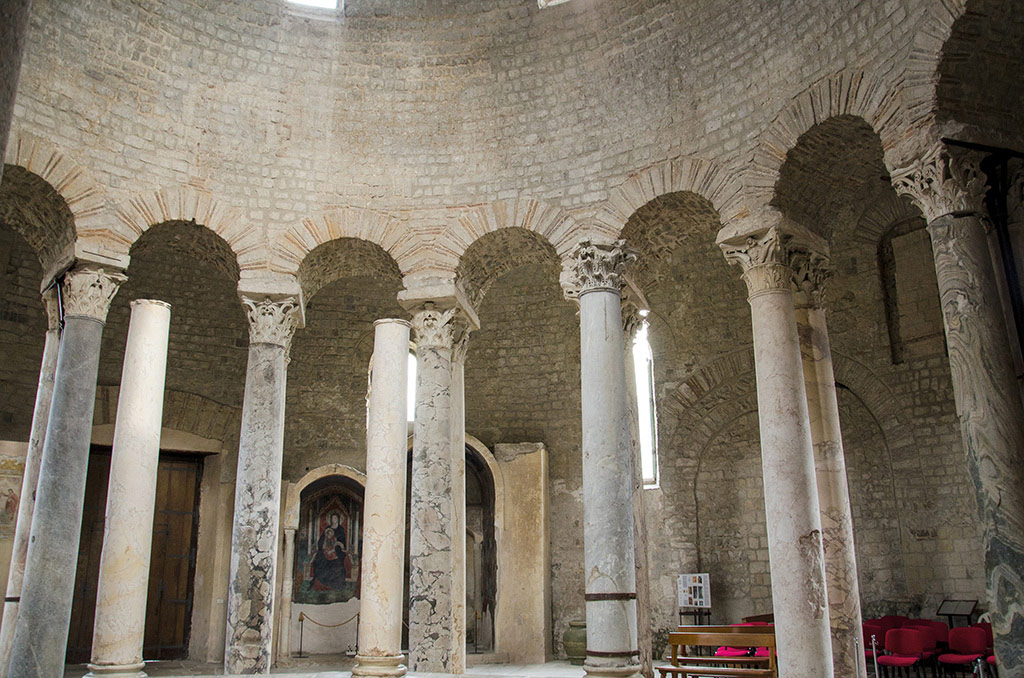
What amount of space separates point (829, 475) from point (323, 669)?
728cm

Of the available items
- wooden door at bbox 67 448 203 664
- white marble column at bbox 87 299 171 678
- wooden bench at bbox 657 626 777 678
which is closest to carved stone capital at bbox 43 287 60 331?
white marble column at bbox 87 299 171 678

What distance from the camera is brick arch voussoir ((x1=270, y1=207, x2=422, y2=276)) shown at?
10.3 meters

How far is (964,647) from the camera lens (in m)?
9.22

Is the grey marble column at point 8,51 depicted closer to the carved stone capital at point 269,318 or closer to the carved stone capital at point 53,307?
the carved stone capital at point 269,318

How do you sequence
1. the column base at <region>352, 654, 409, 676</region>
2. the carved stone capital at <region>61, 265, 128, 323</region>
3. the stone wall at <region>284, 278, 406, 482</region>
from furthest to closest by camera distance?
the stone wall at <region>284, 278, 406, 482</region> → the carved stone capital at <region>61, 265, 128, 323</region> → the column base at <region>352, 654, 409, 676</region>

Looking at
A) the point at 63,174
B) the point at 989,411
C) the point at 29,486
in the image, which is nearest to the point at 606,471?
the point at 989,411

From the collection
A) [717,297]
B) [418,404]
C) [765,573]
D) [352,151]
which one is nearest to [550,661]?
[765,573]

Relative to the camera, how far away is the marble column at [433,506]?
29.9ft

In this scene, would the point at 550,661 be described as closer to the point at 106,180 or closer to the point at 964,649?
the point at 964,649

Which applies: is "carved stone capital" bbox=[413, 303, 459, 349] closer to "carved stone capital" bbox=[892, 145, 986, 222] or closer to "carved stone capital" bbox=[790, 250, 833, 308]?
"carved stone capital" bbox=[790, 250, 833, 308]

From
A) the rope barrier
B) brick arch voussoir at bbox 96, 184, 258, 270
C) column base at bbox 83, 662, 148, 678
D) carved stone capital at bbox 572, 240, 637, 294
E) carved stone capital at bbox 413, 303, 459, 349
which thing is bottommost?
column base at bbox 83, 662, 148, 678

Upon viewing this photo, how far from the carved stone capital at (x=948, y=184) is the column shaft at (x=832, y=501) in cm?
208

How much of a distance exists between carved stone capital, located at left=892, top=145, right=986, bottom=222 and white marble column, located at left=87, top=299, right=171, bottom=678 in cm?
765

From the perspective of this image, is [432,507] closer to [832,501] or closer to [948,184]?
[832,501]
